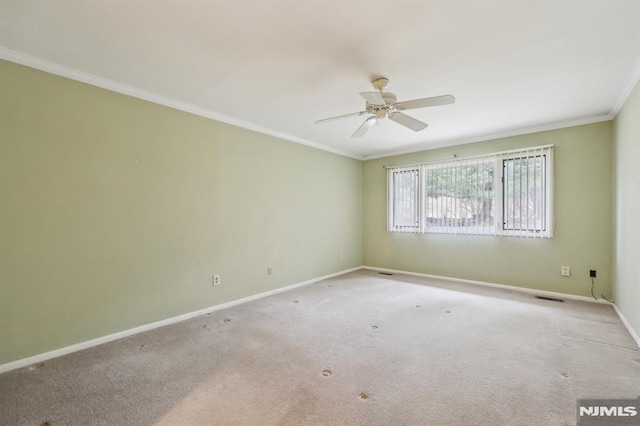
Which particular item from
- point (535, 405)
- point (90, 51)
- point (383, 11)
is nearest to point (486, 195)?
point (535, 405)

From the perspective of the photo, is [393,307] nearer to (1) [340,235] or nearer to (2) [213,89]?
(1) [340,235]

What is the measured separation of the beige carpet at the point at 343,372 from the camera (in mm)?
1707

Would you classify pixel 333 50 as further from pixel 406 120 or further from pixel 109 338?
pixel 109 338

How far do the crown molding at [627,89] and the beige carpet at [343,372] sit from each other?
2344 millimetres

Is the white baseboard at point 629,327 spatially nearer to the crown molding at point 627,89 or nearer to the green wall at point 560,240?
the green wall at point 560,240

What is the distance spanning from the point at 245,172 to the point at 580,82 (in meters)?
3.72

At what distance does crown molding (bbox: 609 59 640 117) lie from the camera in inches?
97.9

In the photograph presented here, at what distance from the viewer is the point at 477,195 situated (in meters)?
4.63

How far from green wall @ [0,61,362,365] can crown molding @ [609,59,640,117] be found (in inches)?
150

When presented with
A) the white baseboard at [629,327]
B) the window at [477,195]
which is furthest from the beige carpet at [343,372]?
the window at [477,195]

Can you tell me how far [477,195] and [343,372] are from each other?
12.3 ft

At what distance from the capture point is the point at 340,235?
5.51m

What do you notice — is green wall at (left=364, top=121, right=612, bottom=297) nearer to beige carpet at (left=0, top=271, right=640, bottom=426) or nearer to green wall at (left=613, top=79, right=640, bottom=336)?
green wall at (left=613, top=79, right=640, bottom=336)

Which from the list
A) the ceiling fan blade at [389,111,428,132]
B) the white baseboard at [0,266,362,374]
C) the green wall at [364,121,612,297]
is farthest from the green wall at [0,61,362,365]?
the green wall at [364,121,612,297]
